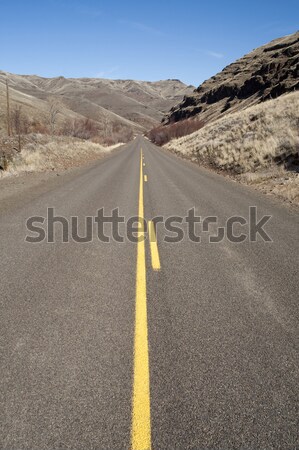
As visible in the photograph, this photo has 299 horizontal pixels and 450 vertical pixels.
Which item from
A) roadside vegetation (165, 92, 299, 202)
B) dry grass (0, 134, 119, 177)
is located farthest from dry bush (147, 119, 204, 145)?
dry grass (0, 134, 119, 177)

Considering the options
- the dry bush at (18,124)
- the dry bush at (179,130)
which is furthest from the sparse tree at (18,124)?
the dry bush at (179,130)

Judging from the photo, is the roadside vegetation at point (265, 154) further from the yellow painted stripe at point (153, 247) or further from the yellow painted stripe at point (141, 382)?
the yellow painted stripe at point (141, 382)

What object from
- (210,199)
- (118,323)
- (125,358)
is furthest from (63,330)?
(210,199)

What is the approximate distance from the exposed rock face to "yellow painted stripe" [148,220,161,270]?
48.7 meters

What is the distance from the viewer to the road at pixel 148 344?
222 cm

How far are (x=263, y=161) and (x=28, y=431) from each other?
1745 cm

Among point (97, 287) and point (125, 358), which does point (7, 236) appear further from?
point (125, 358)

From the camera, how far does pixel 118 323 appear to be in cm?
346

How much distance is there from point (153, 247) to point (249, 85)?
81.1m

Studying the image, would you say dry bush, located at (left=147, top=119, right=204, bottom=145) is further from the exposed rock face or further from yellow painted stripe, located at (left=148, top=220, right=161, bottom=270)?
yellow painted stripe, located at (left=148, top=220, right=161, bottom=270)

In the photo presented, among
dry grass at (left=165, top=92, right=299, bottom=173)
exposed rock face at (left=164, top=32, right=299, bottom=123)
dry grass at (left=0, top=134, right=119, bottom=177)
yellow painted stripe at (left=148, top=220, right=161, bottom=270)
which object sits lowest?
yellow painted stripe at (left=148, top=220, right=161, bottom=270)

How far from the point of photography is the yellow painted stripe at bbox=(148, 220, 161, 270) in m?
5.14

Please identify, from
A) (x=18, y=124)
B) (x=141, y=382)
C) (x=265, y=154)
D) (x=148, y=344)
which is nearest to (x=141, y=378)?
(x=141, y=382)

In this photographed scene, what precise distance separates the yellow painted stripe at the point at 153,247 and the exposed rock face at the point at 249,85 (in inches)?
1916
